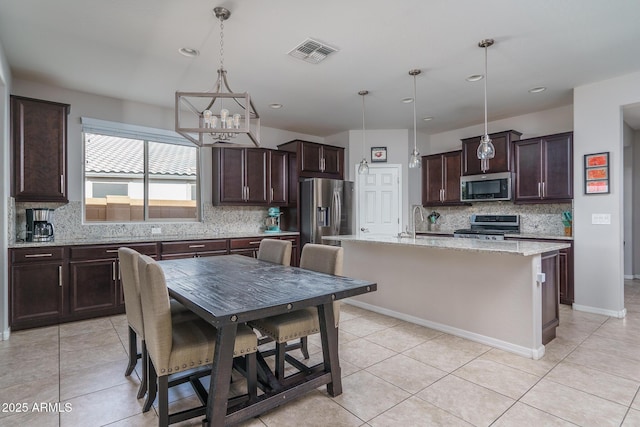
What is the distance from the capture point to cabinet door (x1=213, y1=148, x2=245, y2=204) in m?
4.95

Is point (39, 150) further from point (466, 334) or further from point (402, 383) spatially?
point (466, 334)

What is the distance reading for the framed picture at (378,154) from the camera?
19.7 ft

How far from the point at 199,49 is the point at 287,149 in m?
2.76

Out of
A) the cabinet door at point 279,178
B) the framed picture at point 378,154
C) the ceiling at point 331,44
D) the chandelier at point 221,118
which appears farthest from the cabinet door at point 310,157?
the chandelier at point 221,118

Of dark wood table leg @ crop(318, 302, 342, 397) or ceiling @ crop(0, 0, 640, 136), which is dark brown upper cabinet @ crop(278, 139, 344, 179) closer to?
ceiling @ crop(0, 0, 640, 136)

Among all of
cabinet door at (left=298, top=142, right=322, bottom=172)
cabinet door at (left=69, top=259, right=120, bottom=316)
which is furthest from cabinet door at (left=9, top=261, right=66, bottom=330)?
cabinet door at (left=298, top=142, right=322, bottom=172)

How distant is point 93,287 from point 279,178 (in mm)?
2926

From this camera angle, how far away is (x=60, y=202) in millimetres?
3859

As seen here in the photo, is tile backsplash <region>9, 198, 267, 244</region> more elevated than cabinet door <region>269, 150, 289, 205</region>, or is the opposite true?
cabinet door <region>269, 150, 289, 205</region>

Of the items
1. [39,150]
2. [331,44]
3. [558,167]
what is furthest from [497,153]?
[39,150]

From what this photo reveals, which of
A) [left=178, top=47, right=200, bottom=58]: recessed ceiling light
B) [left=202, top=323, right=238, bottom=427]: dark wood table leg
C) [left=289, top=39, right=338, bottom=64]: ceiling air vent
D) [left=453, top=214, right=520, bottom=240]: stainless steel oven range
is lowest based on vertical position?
[left=202, top=323, right=238, bottom=427]: dark wood table leg

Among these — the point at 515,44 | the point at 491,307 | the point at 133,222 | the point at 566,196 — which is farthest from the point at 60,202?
the point at 566,196

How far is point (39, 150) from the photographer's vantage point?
3.53m

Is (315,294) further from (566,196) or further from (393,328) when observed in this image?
(566,196)
